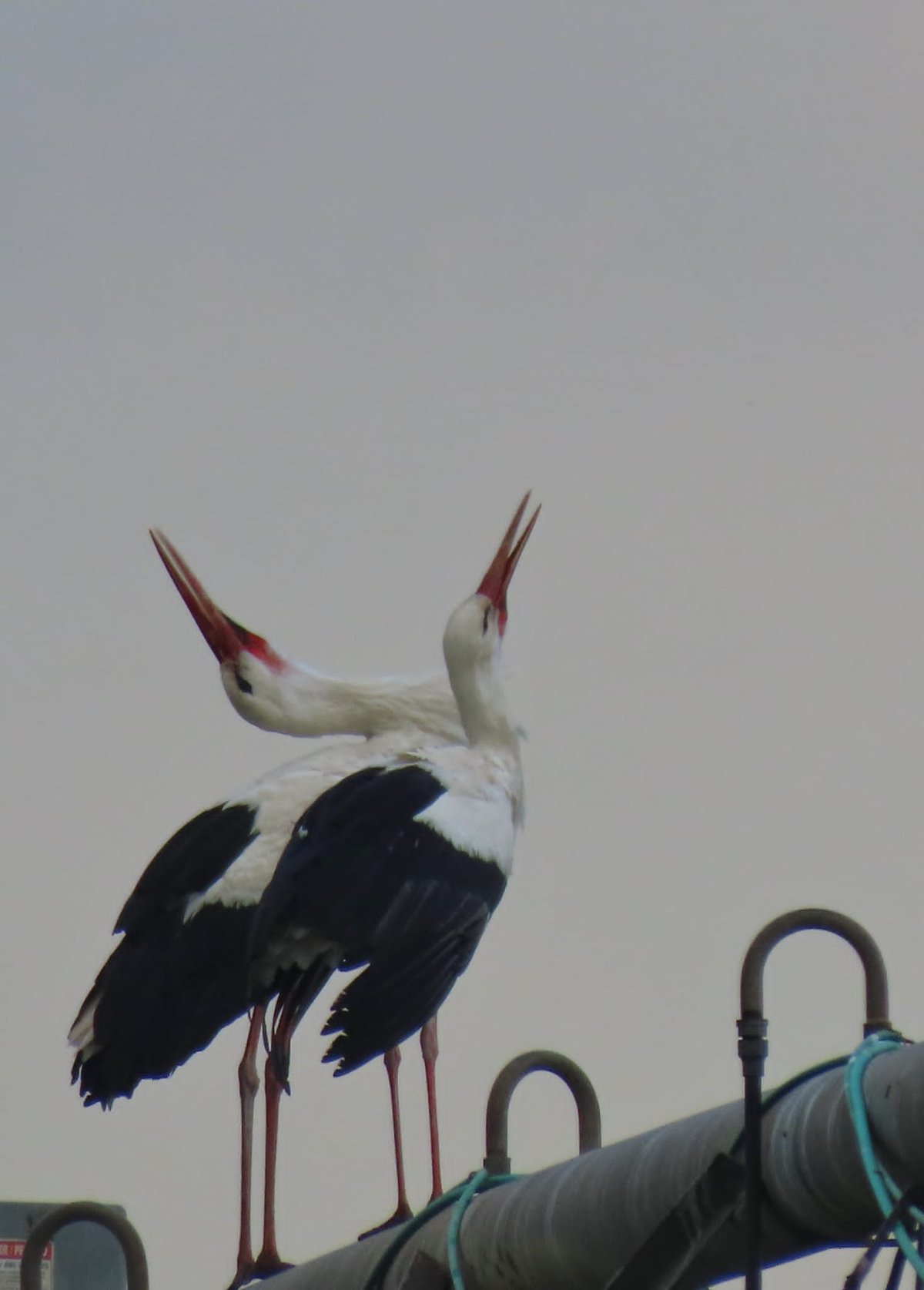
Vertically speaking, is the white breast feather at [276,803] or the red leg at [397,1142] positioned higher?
the white breast feather at [276,803]

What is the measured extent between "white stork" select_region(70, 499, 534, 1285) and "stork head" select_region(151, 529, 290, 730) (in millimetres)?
793

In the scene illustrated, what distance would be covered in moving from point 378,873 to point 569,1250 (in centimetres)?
398

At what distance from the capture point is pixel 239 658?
9.81 metres

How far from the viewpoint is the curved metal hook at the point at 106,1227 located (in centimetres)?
545

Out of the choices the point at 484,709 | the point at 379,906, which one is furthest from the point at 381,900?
the point at 484,709

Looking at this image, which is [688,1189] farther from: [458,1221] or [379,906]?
[379,906]

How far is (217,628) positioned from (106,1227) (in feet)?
15.0

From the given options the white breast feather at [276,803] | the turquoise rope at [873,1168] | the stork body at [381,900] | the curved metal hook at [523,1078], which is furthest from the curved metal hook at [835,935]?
the white breast feather at [276,803]

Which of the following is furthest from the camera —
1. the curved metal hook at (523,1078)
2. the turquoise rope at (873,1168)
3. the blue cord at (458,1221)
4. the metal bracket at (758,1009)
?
the curved metal hook at (523,1078)

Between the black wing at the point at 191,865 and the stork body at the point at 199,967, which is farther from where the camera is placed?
the black wing at the point at 191,865

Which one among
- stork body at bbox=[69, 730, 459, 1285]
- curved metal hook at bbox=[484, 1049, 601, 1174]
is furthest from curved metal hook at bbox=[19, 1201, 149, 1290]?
stork body at bbox=[69, 730, 459, 1285]

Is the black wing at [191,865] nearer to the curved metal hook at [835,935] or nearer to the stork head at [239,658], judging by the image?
→ the stork head at [239,658]

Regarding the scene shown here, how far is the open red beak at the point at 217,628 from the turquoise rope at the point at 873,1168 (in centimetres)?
687

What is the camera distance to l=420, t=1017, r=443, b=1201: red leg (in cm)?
795
